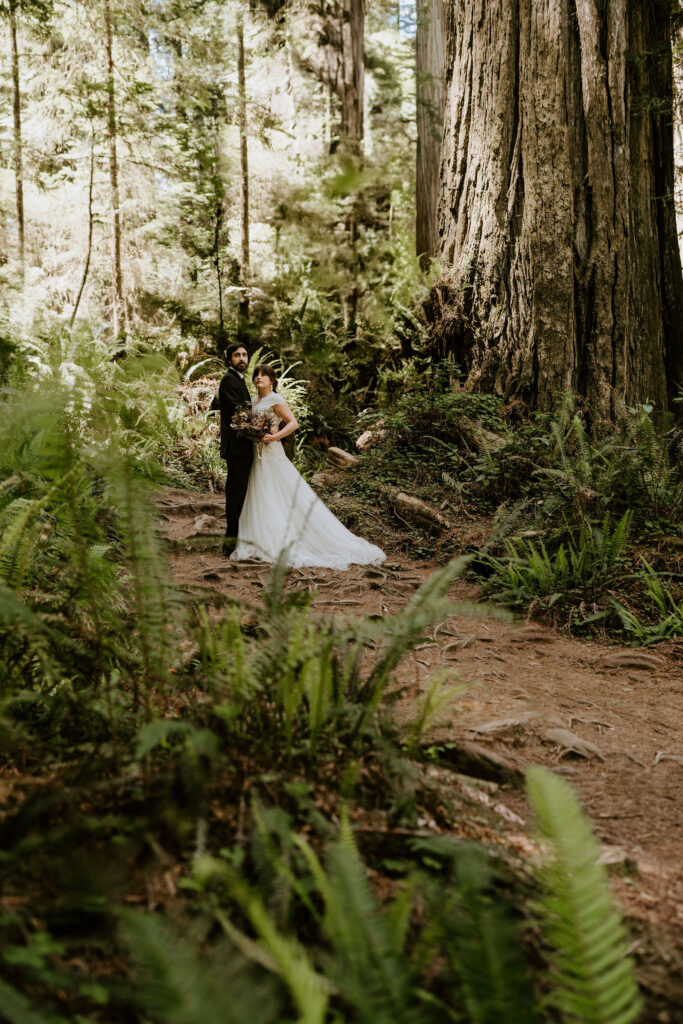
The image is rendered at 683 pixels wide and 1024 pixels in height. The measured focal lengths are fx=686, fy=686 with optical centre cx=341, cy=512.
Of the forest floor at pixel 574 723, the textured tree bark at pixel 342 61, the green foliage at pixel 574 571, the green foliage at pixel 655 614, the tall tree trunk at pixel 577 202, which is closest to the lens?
the forest floor at pixel 574 723

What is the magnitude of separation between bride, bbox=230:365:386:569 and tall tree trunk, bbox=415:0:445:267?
5808mm

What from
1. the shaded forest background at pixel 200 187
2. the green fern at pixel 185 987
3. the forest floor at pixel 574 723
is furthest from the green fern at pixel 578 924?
the shaded forest background at pixel 200 187

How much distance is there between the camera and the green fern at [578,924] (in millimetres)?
1171

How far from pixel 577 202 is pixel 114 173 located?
341 inches

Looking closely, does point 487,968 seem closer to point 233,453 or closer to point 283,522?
point 283,522

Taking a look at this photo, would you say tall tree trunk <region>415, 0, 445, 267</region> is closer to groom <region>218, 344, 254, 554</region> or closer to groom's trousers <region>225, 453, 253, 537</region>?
groom <region>218, 344, 254, 554</region>

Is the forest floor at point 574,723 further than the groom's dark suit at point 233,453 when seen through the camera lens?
No

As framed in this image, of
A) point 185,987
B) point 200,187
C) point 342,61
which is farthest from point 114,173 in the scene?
point 185,987

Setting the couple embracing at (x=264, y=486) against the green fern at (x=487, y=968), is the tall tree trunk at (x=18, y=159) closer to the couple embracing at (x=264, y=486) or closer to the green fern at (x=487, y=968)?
the couple embracing at (x=264, y=486)

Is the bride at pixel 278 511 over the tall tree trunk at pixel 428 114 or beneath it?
beneath

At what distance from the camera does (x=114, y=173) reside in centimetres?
1205

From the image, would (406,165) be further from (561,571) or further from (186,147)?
(561,571)

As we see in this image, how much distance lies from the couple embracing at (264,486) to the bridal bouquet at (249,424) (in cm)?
5

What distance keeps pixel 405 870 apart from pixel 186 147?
12.2 metres
